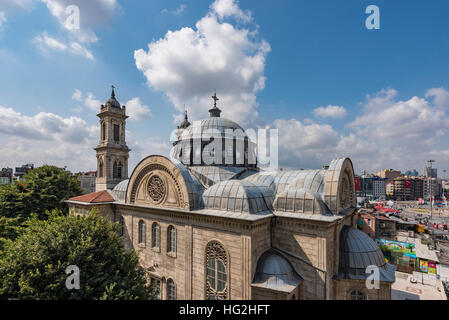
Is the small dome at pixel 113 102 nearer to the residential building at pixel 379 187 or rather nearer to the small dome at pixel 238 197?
the small dome at pixel 238 197

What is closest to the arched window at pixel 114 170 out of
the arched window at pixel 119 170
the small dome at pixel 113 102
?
the arched window at pixel 119 170

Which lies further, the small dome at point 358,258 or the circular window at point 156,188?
the circular window at point 156,188

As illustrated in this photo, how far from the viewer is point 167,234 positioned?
16734 millimetres

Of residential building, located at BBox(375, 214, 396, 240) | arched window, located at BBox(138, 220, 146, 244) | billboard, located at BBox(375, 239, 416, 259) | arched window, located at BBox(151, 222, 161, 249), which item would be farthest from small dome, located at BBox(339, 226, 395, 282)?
residential building, located at BBox(375, 214, 396, 240)

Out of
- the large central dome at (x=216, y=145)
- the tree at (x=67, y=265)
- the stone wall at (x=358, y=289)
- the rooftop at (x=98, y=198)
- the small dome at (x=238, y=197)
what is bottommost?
the stone wall at (x=358, y=289)

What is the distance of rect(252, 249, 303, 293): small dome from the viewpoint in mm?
11941

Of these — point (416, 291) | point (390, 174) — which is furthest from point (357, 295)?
point (390, 174)

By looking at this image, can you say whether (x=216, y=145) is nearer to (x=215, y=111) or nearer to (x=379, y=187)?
(x=215, y=111)

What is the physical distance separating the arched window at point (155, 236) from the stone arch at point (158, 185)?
A: 6.30 feet

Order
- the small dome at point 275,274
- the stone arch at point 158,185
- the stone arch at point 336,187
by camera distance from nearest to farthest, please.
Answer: the small dome at point 275,274
the stone arch at point 336,187
the stone arch at point 158,185

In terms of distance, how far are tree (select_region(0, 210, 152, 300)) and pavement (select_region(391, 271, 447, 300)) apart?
73.2ft

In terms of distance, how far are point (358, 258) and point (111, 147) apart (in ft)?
90.4

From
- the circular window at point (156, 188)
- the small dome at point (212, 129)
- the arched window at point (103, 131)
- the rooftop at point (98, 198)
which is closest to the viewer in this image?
the circular window at point (156, 188)

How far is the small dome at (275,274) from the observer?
1194 cm
